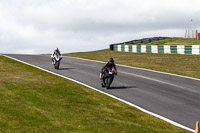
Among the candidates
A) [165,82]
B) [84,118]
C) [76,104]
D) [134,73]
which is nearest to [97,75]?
[134,73]

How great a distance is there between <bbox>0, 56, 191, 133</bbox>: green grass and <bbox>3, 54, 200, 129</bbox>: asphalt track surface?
1121mm

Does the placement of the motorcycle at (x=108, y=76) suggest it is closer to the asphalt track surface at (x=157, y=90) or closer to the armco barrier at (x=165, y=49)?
the asphalt track surface at (x=157, y=90)

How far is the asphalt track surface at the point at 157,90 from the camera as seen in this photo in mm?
14206

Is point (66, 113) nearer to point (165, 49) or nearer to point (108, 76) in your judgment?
point (108, 76)

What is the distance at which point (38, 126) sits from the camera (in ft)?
32.8

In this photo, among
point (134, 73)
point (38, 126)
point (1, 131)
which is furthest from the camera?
point (134, 73)

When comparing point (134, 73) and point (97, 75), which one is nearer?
point (97, 75)

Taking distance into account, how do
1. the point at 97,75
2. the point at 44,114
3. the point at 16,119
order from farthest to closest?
the point at 97,75
the point at 44,114
the point at 16,119

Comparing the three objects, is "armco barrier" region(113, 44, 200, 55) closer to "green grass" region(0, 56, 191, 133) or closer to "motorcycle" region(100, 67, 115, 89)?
"motorcycle" region(100, 67, 115, 89)

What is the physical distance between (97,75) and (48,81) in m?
5.09

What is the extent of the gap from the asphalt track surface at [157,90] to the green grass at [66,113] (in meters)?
1.12

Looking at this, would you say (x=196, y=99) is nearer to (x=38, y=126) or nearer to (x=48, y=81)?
(x=48, y=81)

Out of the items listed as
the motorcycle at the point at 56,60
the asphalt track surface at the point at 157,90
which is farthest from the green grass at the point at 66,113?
the motorcycle at the point at 56,60

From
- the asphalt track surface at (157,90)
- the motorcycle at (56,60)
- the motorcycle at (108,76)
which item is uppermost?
the motorcycle at (56,60)
